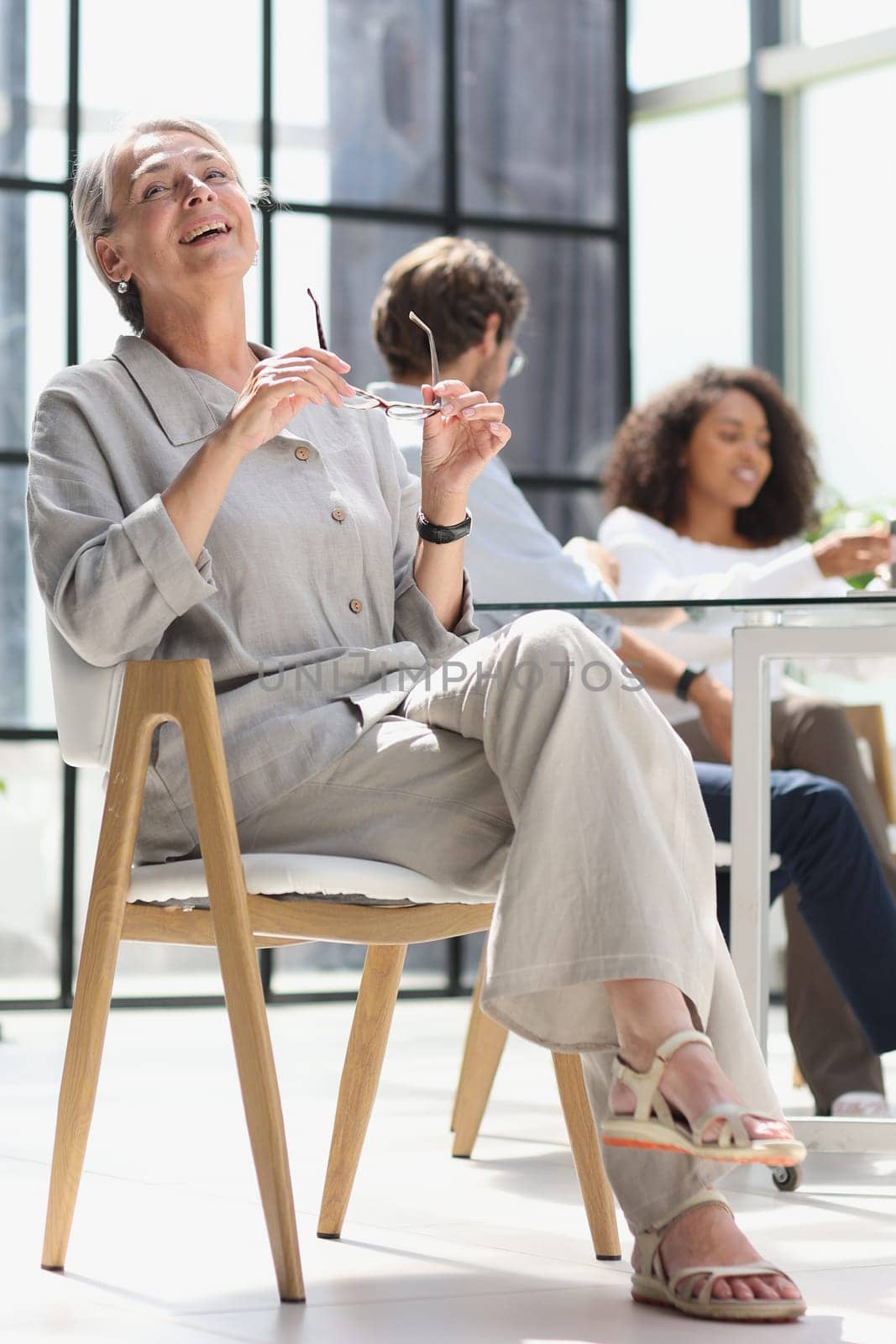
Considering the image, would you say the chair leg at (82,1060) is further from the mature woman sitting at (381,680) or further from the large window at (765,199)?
the large window at (765,199)

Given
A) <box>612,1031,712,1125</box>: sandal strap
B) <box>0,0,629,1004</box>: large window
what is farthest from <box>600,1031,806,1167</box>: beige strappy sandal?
<box>0,0,629,1004</box>: large window

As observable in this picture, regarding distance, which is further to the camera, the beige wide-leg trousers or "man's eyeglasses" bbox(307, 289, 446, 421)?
"man's eyeglasses" bbox(307, 289, 446, 421)

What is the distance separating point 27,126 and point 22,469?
91 centimetres

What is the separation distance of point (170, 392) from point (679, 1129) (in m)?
0.97

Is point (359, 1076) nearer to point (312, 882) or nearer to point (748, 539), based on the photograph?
point (312, 882)

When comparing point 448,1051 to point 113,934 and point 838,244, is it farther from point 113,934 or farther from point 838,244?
point 838,244

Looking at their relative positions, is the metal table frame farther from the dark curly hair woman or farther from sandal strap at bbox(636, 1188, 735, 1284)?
sandal strap at bbox(636, 1188, 735, 1284)

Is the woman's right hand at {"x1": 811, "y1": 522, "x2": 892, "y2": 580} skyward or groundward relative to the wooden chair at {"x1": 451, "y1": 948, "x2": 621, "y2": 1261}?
skyward

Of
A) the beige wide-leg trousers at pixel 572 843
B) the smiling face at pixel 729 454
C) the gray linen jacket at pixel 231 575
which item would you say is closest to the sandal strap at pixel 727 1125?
the beige wide-leg trousers at pixel 572 843

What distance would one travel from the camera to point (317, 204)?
5180mm

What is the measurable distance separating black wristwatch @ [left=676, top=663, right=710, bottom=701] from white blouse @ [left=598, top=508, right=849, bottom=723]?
0.09 feet

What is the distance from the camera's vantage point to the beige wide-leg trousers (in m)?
1.61

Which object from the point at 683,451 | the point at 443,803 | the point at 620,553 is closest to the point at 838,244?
the point at 683,451

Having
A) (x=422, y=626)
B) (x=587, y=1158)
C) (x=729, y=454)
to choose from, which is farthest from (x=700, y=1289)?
(x=729, y=454)
